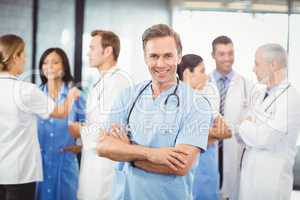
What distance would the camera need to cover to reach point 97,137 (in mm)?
1782

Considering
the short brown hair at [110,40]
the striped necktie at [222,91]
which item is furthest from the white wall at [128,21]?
the striped necktie at [222,91]

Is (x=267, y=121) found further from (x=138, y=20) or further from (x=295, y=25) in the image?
(x=138, y=20)

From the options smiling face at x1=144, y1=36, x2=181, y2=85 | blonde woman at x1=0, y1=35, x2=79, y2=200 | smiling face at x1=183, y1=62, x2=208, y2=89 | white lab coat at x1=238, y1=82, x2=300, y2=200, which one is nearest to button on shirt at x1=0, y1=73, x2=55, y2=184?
blonde woman at x1=0, y1=35, x2=79, y2=200

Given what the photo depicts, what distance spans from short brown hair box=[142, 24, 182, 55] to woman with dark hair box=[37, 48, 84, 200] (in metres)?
0.42

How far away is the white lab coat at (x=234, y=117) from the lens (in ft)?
5.90

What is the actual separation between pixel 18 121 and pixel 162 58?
0.72m

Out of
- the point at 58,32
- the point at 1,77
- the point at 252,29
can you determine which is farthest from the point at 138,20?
the point at 1,77

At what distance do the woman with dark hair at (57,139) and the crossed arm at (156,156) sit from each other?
1.21 feet

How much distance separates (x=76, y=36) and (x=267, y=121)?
962mm

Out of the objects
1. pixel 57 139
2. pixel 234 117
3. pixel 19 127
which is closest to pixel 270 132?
pixel 234 117

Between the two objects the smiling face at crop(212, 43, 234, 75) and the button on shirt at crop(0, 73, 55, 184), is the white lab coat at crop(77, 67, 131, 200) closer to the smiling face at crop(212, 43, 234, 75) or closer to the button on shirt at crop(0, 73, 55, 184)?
the button on shirt at crop(0, 73, 55, 184)

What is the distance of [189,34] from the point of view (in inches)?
71.4

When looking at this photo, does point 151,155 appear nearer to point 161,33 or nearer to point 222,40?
point 161,33

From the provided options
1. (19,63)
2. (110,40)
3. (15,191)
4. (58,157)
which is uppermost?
(110,40)
